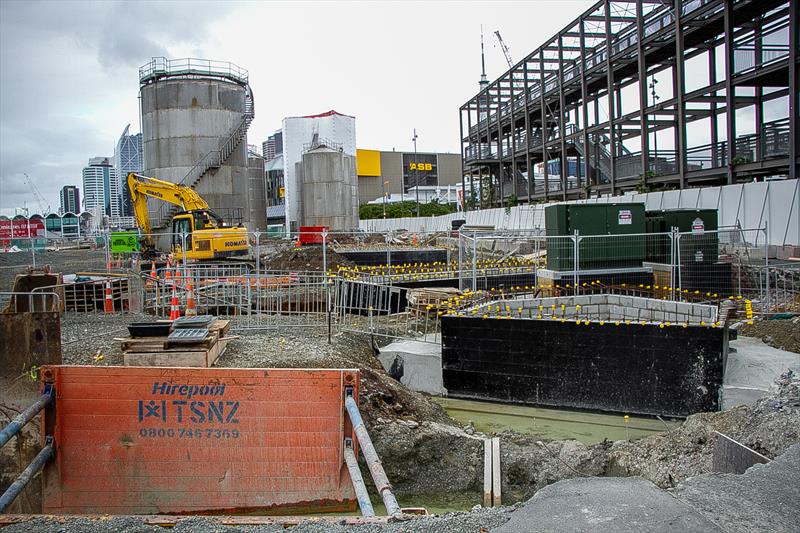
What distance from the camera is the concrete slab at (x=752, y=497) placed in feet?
15.4

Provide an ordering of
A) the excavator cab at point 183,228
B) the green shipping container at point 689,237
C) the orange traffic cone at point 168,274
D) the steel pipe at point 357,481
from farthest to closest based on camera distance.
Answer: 1. the excavator cab at point 183,228
2. the green shipping container at point 689,237
3. the orange traffic cone at point 168,274
4. the steel pipe at point 357,481

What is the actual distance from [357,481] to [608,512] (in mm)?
2585

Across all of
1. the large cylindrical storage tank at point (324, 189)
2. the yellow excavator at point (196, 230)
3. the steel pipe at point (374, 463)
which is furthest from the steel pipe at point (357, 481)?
the large cylindrical storage tank at point (324, 189)

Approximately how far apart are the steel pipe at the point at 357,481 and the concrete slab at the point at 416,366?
5.50 m

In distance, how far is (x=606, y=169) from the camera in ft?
131

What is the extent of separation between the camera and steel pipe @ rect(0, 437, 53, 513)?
612cm

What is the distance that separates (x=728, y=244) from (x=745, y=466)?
15345mm

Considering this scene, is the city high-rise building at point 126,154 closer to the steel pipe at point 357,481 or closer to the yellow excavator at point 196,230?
the yellow excavator at point 196,230

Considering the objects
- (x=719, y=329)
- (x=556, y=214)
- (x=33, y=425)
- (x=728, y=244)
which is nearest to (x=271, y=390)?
(x=33, y=425)

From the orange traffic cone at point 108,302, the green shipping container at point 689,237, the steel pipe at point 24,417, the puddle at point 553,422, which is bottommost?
the puddle at point 553,422

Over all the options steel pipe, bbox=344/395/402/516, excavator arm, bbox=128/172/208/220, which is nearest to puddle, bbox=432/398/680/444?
steel pipe, bbox=344/395/402/516

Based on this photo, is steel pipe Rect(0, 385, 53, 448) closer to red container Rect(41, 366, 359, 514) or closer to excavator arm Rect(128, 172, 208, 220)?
red container Rect(41, 366, 359, 514)

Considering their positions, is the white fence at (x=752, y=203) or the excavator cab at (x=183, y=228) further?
the excavator cab at (x=183, y=228)

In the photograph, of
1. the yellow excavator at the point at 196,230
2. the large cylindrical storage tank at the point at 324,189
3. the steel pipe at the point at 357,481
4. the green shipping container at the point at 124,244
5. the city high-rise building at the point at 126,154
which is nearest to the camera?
the steel pipe at the point at 357,481
